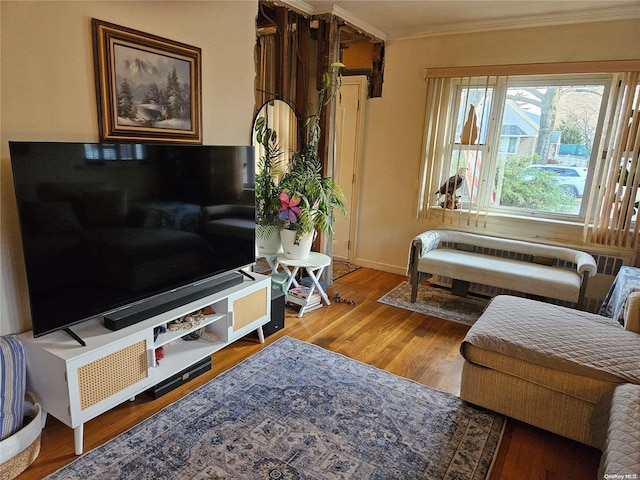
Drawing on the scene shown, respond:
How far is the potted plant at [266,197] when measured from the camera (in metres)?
3.15

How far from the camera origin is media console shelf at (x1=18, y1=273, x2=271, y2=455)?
1726 mm

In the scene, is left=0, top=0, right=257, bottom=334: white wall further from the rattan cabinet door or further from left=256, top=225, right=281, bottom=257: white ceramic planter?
left=256, top=225, right=281, bottom=257: white ceramic planter

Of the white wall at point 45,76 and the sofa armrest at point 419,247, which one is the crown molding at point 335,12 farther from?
the sofa armrest at point 419,247

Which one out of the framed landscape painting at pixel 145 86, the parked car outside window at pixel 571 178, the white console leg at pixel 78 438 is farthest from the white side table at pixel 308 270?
the parked car outside window at pixel 571 178

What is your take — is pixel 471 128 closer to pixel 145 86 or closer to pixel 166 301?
pixel 145 86

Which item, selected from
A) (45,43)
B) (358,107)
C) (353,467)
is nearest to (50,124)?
(45,43)

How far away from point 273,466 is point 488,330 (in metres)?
1.26

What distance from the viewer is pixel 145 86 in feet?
7.25

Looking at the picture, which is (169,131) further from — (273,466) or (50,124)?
(273,466)

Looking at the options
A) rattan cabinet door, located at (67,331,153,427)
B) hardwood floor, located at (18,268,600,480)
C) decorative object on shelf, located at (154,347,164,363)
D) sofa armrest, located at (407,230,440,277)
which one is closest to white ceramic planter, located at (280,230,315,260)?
hardwood floor, located at (18,268,600,480)

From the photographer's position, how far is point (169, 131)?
239cm

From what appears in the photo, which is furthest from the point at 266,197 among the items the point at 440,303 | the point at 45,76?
the point at 440,303

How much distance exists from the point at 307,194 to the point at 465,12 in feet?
6.80

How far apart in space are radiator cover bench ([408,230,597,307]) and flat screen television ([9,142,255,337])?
1.82 metres
